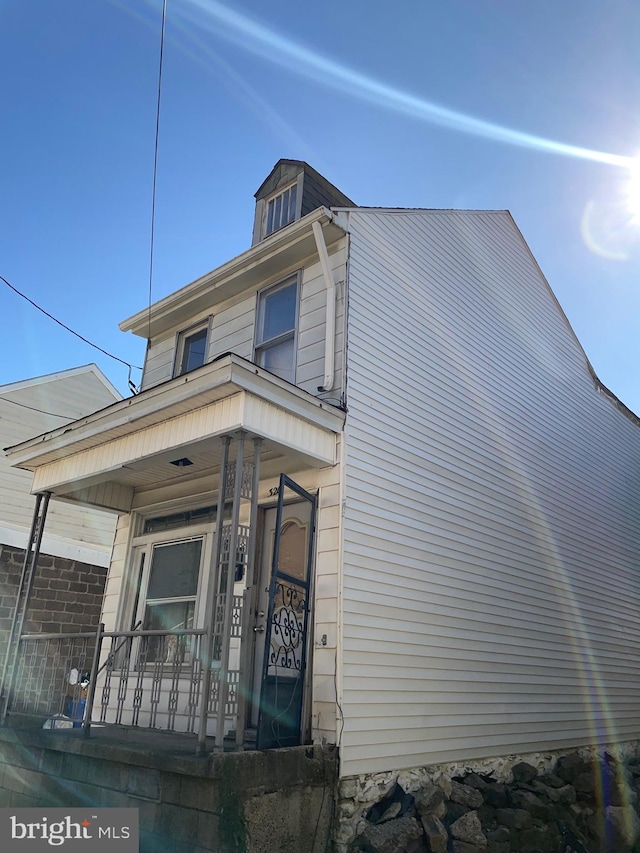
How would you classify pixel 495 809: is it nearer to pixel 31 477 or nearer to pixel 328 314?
pixel 328 314

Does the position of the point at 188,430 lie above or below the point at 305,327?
below

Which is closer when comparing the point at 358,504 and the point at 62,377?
the point at 358,504

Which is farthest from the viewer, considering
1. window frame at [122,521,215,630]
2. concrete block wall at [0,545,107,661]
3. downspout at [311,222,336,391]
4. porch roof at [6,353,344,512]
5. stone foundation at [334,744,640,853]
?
concrete block wall at [0,545,107,661]

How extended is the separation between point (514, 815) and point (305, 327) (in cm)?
501

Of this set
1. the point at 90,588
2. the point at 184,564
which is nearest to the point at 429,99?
the point at 184,564

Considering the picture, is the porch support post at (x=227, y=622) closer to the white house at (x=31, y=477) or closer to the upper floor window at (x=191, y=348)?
the upper floor window at (x=191, y=348)

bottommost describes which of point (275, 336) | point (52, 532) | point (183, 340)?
point (52, 532)

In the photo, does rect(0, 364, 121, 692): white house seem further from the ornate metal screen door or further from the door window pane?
the ornate metal screen door

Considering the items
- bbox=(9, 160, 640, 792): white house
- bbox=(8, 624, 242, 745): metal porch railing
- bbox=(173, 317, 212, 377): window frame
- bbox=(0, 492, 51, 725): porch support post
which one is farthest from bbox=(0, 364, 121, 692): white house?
bbox=(9, 160, 640, 792): white house

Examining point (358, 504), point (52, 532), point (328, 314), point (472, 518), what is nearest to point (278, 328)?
point (328, 314)

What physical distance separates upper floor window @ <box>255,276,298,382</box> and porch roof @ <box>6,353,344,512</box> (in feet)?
4.24

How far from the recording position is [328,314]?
256 inches

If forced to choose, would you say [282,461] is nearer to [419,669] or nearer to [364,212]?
[419,669]

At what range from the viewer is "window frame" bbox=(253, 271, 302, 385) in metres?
7.04
